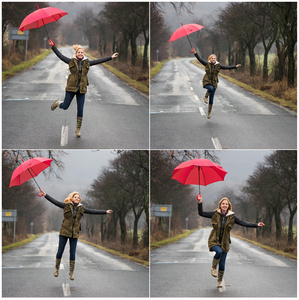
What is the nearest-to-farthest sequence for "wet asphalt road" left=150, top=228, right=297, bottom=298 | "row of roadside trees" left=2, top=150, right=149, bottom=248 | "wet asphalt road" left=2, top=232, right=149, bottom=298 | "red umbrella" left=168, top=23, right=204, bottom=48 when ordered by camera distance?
"red umbrella" left=168, top=23, right=204, bottom=48 → "wet asphalt road" left=150, top=228, right=297, bottom=298 → "wet asphalt road" left=2, top=232, right=149, bottom=298 → "row of roadside trees" left=2, top=150, right=149, bottom=248

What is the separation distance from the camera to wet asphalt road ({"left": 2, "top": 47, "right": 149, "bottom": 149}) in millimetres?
14922

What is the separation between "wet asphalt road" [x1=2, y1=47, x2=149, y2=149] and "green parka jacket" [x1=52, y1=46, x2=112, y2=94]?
1875 mm

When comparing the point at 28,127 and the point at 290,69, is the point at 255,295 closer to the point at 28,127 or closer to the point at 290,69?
the point at 28,127

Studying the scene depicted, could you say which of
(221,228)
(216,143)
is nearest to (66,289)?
(221,228)

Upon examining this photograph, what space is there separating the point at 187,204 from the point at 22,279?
A: 1405 cm

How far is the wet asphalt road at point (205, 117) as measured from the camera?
623 inches

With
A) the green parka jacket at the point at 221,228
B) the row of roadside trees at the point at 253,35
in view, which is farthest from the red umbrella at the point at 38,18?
the row of roadside trees at the point at 253,35

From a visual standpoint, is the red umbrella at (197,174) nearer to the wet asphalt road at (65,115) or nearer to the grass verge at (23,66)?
the wet asphalt road at (65,115)

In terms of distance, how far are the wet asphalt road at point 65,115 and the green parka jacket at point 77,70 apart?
188cm

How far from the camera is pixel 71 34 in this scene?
21.4 meters

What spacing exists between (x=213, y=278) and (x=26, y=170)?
20.9 ft

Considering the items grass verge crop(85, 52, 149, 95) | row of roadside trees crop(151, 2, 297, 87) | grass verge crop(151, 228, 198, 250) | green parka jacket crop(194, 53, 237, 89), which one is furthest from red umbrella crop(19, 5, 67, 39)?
grass verge crop(85, 52, 149, 95)

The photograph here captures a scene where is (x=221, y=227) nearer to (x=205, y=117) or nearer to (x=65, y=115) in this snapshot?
(x=205, y=117)

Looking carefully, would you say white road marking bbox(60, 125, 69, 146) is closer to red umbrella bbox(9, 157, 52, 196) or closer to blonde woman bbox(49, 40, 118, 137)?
blonde woman bbox(49, 40, 118, 137)
